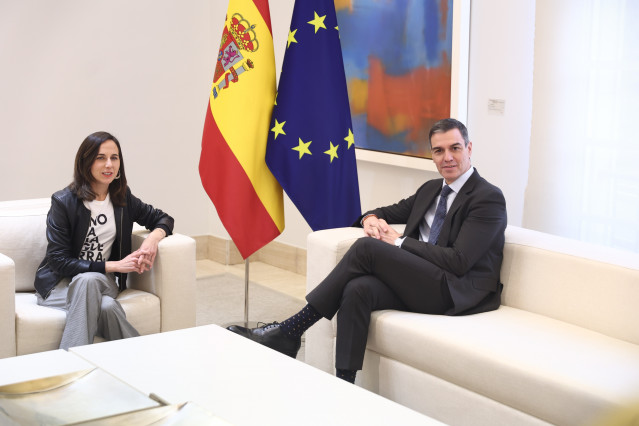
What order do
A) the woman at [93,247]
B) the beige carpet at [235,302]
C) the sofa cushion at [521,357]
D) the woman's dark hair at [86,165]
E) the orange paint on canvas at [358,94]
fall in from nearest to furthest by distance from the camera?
the sofa cushion at [521,357]
the woman at [93,247]
the woman's dark hair at [86,165]
the beige carpet at [235,302]
the orange paint on canvas at [358,94]

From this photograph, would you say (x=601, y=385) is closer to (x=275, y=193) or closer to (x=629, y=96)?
(x=629, y=96)

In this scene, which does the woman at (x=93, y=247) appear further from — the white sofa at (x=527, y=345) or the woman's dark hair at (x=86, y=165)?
the white sofa at (x=527, y=345)

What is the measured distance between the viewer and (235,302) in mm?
5223

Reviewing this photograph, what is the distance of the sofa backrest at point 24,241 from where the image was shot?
3791 millimetres

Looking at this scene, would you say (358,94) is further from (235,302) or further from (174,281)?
(174,281)

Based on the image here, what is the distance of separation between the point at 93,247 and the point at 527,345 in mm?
2040

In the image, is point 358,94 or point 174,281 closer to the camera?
point 174,281

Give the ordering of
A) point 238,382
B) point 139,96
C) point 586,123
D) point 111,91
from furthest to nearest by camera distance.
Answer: point 139,96 → point 111,91 → point 586,123 → point 238,382

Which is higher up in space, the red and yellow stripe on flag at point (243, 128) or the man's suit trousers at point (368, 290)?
the red and yellow stripe on flag at point (243, 128)

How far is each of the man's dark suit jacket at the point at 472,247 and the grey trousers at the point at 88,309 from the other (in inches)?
52.1

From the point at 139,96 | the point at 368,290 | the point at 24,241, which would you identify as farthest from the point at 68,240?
the point at 139,96

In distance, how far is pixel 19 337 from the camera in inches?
135

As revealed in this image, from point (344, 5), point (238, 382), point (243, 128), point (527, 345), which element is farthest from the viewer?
point (344, 5)

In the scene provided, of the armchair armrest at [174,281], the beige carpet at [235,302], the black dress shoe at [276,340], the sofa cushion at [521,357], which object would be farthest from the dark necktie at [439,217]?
the beige carpet at [235,302]
